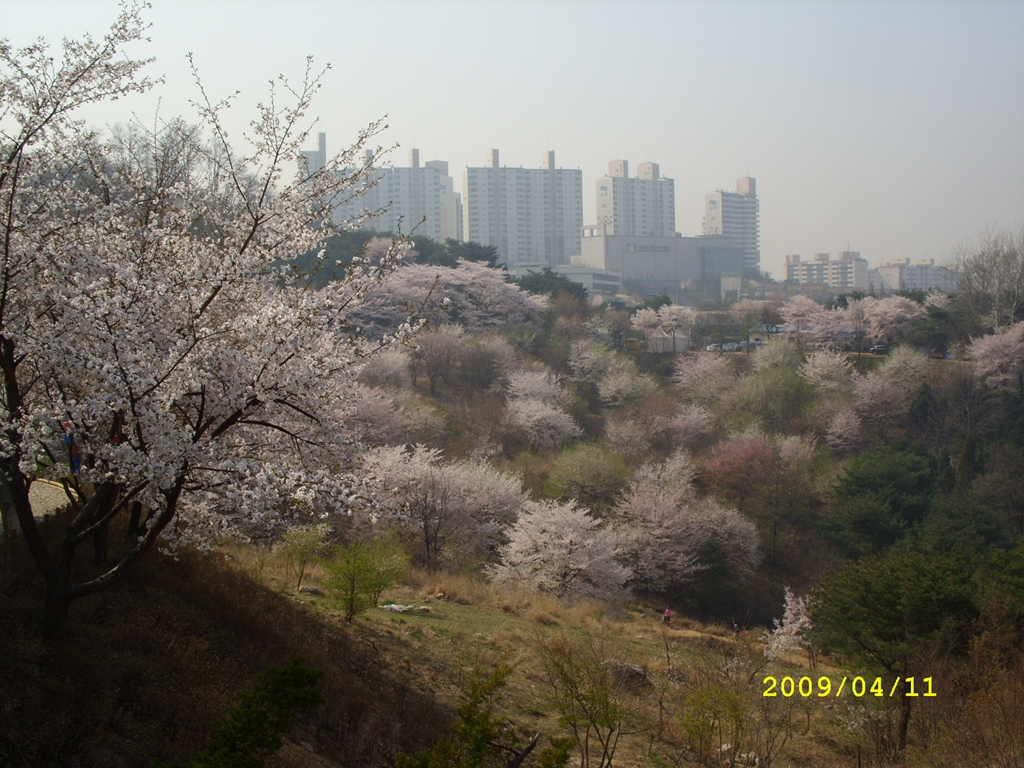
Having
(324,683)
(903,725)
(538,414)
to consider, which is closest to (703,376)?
(538,414)

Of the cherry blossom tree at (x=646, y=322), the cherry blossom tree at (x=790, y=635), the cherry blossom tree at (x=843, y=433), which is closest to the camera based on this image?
the cherry blossom tree at (x=790, y=635)

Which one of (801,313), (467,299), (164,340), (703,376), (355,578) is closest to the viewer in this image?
(164,340)

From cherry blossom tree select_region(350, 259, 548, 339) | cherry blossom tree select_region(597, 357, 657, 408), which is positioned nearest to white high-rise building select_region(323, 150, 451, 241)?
cherry blossom tree select_region(350, 259, 548, 339)

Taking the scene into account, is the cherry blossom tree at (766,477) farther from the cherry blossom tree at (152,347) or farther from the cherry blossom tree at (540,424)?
the cherry blossom tree at (152,347)

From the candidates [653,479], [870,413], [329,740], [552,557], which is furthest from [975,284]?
[329,740]

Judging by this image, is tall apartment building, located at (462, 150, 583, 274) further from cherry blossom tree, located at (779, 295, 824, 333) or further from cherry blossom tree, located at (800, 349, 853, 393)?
cherry blossom tree, located at (800, 349, 853, 393)

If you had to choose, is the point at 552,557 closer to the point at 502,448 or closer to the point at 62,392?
the point at 502,448

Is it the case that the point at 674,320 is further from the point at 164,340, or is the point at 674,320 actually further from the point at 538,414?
the point at 164,340

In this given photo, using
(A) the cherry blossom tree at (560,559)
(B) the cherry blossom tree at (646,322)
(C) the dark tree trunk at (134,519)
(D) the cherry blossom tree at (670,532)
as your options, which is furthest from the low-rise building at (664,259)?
(C) the dark tree trunk at (134,519)
